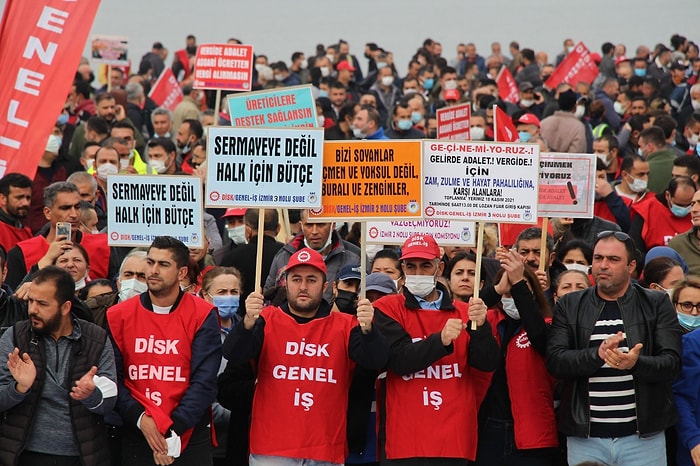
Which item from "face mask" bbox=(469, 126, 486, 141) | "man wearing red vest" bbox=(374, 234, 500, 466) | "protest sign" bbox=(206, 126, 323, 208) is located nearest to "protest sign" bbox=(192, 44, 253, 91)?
"face mask" bbox=(469, 126, 486, 141)

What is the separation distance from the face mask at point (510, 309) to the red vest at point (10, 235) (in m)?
4.01

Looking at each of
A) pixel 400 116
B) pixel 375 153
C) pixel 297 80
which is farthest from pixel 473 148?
pixel 297 80

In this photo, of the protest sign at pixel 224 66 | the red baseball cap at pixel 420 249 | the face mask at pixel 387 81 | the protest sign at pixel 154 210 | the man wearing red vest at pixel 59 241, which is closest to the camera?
the red baseball cap at pixel 420 249

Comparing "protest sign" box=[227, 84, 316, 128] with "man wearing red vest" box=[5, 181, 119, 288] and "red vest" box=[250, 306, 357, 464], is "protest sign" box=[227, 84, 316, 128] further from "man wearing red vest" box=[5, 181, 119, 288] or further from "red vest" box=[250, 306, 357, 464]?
"red vest" box=[250, 306, 357, 464]

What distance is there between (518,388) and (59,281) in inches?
107

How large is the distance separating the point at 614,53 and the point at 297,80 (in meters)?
Answer: 7.45

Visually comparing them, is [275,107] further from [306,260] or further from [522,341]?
[522,341]

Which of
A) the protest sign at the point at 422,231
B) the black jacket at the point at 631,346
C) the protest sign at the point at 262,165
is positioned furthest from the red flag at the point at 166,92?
the black jacket at the point at 631,346

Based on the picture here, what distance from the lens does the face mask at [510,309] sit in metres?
7.13

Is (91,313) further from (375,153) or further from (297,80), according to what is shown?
(297,80)

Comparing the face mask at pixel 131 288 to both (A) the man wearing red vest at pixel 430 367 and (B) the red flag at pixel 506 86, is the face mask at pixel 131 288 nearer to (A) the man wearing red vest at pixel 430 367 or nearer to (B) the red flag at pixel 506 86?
(A) the man wearing red vest at pixel 430 367

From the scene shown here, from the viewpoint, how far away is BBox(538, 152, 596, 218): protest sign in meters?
8.71

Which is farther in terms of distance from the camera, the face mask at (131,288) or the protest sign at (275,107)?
the protest sign at (275,107)

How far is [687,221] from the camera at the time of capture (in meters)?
10.2
